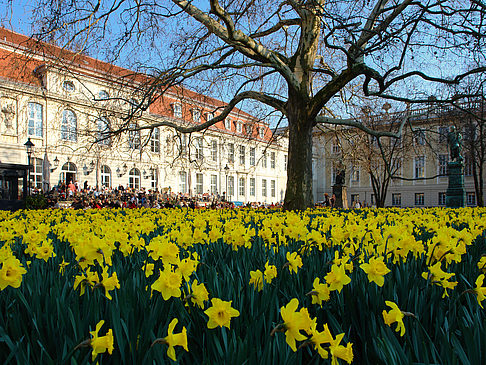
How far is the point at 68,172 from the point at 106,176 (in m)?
3.26

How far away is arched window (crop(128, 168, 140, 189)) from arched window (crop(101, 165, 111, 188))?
2.10 meters

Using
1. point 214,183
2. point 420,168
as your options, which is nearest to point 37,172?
point 214,183

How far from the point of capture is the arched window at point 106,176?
29256 mm

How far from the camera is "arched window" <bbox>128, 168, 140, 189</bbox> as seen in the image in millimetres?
31562

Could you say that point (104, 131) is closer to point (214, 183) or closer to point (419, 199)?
point (214, 183)

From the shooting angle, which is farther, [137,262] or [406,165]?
[406,165]

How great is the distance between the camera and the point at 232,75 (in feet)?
35.1

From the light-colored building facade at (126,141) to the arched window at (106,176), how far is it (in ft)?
0.27

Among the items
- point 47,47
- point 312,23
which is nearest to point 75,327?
point 47,47

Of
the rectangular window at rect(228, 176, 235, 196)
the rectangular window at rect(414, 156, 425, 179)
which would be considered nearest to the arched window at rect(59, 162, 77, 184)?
the rectangular window at rect(228, 176, 235, 196)

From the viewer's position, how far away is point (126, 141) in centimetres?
995

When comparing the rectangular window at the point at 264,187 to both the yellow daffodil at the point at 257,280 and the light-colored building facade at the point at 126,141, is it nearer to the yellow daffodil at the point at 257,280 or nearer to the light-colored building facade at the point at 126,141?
the light-colored building facade at the point at 126,141

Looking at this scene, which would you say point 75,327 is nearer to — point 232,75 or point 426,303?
point 426,303

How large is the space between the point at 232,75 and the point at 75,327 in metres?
10.4
